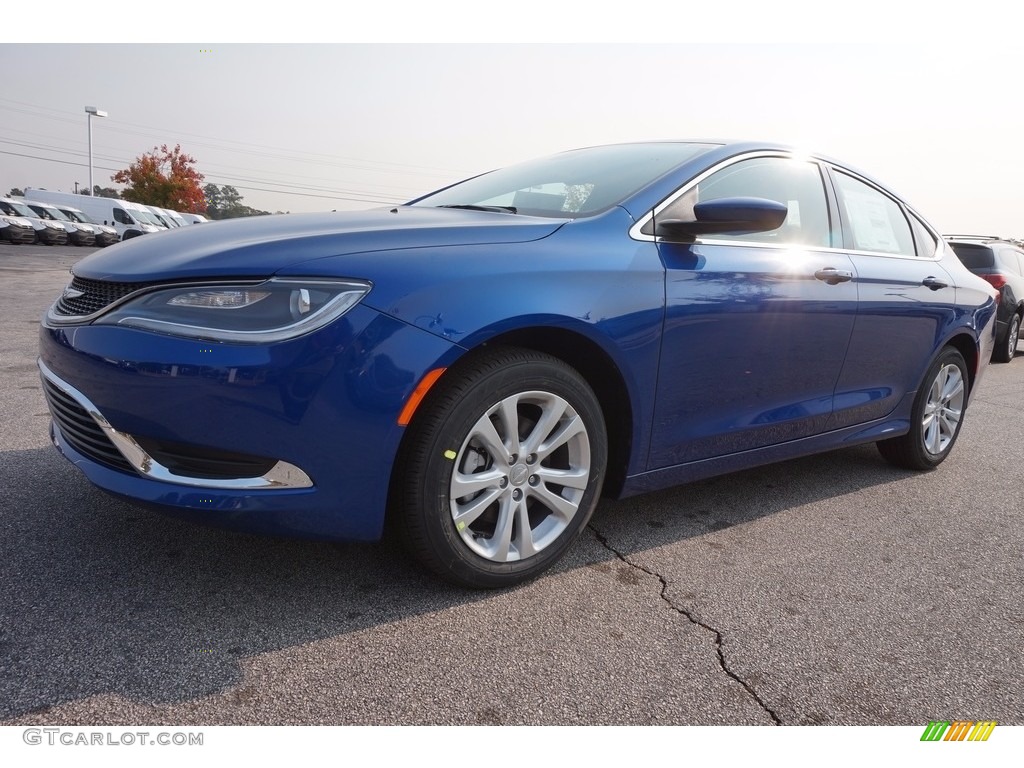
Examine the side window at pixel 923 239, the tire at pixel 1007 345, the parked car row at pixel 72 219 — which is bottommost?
the parked car row at pixel 72 219

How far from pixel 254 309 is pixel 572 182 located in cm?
151

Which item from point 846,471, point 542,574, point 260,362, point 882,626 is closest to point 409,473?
point 260,362

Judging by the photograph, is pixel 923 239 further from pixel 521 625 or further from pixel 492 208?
pixel 521 625

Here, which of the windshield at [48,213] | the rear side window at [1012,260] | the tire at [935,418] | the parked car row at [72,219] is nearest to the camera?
the tire at [935,418]

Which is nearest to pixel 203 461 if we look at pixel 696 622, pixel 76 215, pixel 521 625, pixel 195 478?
pixel 195 478

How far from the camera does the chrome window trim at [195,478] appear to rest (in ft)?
6.82

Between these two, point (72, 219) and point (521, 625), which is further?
point (72, 219)

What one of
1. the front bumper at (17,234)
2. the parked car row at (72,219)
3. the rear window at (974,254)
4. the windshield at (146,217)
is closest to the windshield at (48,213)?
the parked car row at (72,219)

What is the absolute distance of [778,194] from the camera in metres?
3.31

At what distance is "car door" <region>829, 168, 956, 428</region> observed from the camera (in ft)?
11.6

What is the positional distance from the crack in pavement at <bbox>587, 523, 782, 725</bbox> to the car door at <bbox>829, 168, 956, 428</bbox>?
1294 mm

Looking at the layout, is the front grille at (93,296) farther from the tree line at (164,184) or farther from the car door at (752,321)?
the tree line at (164,184)

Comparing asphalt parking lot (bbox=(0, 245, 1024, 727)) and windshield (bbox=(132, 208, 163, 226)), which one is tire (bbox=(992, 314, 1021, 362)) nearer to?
asphalt parking lot (bbox=(0, 245, 1024, 727))

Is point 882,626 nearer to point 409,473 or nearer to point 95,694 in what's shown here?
point 409,473
